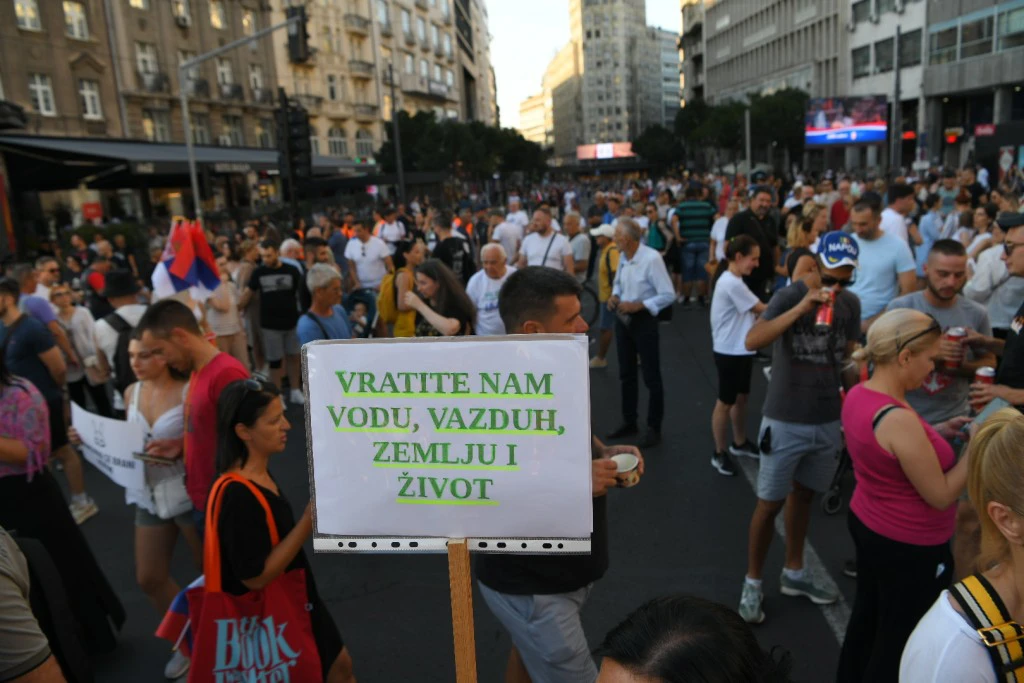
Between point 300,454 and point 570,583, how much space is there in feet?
16.5

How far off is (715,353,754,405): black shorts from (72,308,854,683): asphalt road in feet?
2.11

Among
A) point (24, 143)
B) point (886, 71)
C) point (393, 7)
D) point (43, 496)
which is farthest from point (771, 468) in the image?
point (393, 7)

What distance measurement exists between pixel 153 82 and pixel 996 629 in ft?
131

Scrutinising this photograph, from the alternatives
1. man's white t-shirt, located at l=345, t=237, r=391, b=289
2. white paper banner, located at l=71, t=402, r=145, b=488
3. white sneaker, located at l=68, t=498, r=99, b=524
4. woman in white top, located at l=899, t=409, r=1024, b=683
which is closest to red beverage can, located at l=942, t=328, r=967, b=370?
woman in white top, located at l=899, t=409, r=1024, b=683

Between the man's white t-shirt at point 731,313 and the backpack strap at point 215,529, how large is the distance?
3.86m

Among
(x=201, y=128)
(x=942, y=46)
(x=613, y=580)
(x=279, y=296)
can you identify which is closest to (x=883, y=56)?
(x=942, y=46)

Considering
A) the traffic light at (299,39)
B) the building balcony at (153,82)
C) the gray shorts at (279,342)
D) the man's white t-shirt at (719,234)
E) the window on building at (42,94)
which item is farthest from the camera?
the building balcony at (153,82)

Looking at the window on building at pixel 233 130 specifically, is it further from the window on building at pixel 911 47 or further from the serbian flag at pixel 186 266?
the window on building at pixel 911 47

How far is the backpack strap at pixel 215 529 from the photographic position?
2.58m

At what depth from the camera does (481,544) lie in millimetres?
1901

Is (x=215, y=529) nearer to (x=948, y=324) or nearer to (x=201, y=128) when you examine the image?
(x=948, y=324)

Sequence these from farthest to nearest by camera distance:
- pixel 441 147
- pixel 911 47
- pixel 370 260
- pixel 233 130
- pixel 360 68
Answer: pixel 360 68
pixel 911 47
pixel 441 147
pixel 233 130
pixel 370 260

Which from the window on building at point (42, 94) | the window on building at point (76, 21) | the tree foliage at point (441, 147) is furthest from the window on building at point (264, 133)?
the window on building at point (42, 94)

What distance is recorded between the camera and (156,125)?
35.8 m
